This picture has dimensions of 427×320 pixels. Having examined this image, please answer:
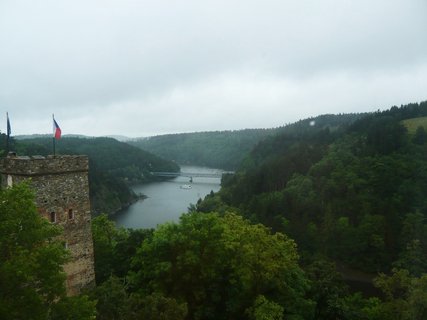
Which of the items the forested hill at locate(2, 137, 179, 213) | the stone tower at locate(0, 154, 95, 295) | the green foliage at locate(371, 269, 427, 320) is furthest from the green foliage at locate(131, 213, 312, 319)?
the forested hill at locate(2, 137, 179, 213)

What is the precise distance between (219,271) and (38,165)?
9527 millimetres

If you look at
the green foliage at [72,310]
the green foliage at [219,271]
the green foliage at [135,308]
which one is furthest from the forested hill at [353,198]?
the green foliage at [72,310]

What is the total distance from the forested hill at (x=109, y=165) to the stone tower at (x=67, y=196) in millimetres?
66609

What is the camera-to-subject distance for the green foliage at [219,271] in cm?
1802

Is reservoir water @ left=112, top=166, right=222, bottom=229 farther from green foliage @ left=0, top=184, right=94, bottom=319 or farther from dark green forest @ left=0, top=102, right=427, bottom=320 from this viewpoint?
green foliage @ left=0, top=184, right=94, bottom=319

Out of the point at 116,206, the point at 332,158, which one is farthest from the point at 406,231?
the point at 116,206

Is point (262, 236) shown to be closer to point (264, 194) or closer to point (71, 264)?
point (71, 264)

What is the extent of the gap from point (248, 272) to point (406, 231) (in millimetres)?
41573

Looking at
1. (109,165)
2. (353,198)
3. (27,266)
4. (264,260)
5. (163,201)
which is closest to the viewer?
(27,266)

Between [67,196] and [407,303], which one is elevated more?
[67,196]

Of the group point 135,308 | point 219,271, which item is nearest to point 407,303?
point 219,271

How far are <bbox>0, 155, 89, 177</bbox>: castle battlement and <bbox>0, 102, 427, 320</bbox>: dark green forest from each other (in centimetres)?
466

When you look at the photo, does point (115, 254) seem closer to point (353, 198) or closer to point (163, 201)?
point (353, 198)

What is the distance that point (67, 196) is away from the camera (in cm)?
1702
